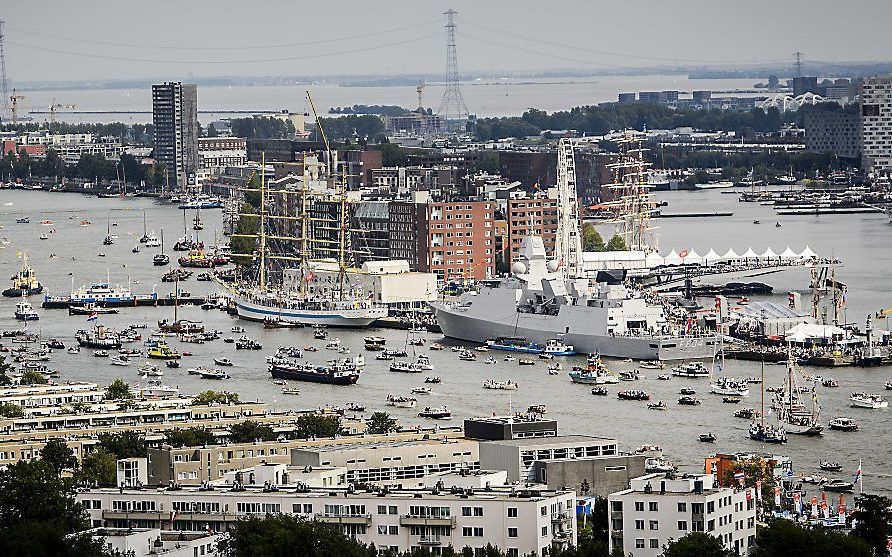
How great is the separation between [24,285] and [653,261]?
27.5 feet

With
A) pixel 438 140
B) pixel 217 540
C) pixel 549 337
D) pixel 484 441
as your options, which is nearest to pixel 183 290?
pixel 549 337

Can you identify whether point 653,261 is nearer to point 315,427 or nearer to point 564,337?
point 564,337

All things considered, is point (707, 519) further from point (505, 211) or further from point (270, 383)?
point (505, 211)

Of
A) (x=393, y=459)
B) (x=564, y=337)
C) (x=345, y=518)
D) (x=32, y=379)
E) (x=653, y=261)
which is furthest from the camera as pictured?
(x=653, y=261)

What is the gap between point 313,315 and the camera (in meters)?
29.4

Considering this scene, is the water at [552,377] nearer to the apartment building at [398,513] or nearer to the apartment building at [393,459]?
the apartment building at [393,459]

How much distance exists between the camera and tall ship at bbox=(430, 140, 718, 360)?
82.5ft

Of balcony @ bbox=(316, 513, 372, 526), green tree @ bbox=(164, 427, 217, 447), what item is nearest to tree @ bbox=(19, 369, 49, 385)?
green tree @ bbox=(164, 427, 217, 447)

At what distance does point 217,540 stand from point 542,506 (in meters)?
1.55

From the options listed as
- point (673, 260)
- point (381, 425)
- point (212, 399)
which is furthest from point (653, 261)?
point (381, 425)

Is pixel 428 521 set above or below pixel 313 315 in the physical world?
above

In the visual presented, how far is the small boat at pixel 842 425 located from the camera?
61.9 ft

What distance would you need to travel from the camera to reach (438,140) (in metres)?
72.2

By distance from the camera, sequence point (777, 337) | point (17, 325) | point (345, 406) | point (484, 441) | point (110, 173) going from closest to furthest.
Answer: point (484, 441) < point (345, 406) < point (777, 337) < point (17, 325) < point (110, 173)
